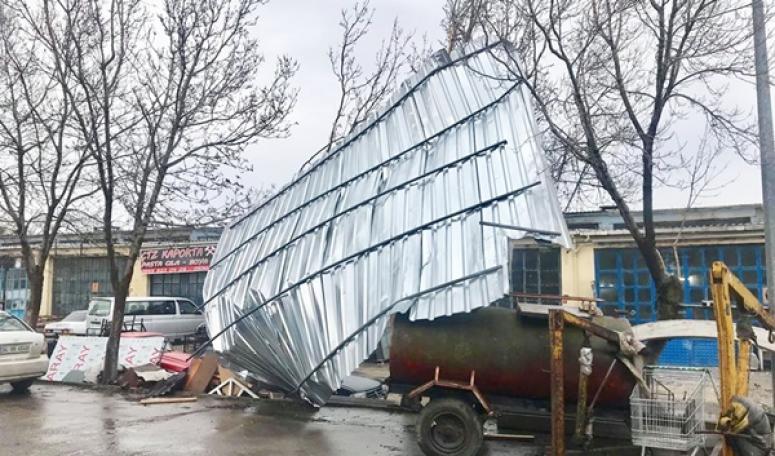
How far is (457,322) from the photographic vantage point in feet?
27.1

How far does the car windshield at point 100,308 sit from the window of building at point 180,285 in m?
5.40

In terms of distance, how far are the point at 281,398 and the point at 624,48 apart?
347 inches

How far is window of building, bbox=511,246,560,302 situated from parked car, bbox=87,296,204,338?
1159cm

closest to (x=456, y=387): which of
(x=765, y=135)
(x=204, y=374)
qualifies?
(x=765, y=135)

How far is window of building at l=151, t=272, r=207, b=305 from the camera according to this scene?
1036 inches

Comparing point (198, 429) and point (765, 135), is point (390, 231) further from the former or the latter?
point (765, 135)

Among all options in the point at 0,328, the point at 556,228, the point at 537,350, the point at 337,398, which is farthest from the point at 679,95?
the point at 0,328

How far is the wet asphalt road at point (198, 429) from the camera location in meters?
8.23

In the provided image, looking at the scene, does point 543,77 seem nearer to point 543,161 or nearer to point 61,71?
point 543,161

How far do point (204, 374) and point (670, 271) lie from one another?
1334 cm

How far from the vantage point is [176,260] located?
26078mm

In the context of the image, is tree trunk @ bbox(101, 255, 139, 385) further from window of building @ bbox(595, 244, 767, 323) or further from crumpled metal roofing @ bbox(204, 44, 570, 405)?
window of building @ bbox(595, 244, 767, 323)

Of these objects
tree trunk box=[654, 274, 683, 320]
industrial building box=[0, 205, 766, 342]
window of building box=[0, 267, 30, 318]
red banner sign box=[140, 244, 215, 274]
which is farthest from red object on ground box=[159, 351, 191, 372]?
window of building box=[0, 267, 30, 318]

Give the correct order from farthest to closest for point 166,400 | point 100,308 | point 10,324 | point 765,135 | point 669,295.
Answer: point 100,308 → point 10,324 → point 166,400 → point 669,295 → point 765,135
